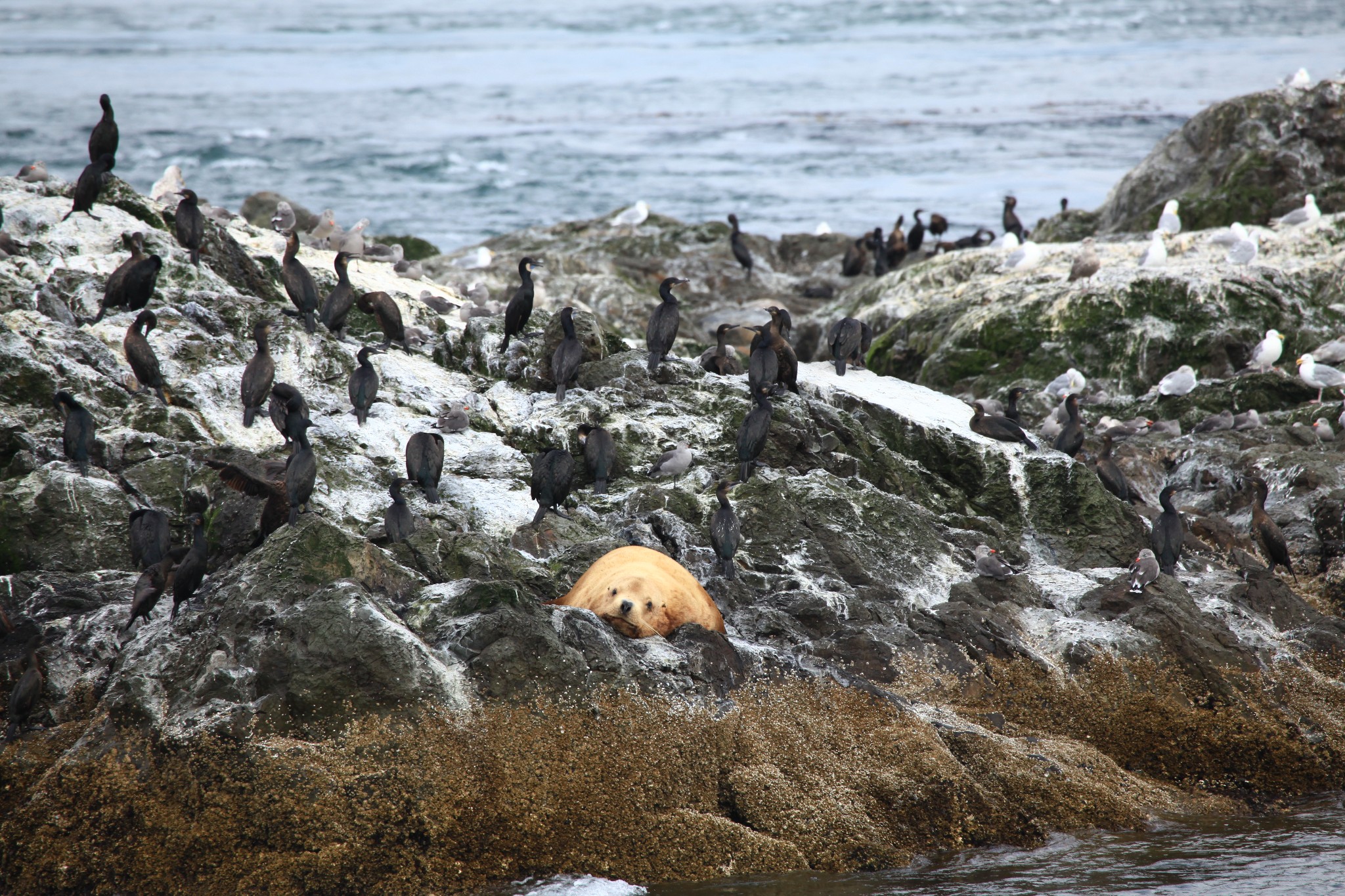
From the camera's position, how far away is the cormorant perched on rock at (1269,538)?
1055cm

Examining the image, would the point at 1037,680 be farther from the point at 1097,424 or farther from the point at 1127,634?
the point at 1097,424

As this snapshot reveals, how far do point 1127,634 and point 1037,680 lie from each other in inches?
34.2

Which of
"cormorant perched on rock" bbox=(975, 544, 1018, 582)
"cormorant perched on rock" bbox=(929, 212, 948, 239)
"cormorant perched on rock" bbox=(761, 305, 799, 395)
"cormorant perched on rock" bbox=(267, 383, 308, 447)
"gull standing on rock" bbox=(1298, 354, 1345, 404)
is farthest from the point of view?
"cormorant perched on rock" bbox=(929, 212, 948, 239)

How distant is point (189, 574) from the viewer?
7.78m

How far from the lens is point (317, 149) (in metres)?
47.3

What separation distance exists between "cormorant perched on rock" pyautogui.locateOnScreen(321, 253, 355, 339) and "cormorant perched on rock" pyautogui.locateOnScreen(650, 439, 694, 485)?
3.57m

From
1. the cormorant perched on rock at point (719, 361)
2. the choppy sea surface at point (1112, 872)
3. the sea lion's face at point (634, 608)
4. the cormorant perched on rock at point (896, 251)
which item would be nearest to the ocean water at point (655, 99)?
the cormorant perched on rock at point (896, 251)

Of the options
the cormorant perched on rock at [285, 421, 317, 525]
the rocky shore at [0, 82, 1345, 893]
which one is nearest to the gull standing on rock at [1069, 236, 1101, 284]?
the rocky shore at [0, 82, 1345, 893]

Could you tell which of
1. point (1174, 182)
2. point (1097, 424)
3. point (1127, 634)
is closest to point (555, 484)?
point (1127, 634)

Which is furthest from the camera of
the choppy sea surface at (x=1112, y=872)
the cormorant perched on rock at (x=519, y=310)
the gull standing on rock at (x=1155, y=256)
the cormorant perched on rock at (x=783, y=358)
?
the gull standing on rock at (x=1155, y=256)

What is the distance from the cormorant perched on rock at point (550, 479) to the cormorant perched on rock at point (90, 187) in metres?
5.64

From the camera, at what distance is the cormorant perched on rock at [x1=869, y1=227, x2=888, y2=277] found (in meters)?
24.3

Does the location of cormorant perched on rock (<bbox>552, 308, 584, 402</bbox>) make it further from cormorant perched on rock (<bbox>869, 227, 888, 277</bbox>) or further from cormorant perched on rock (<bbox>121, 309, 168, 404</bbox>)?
cormorant perched on rock (<bbox>869, 227, 888, 277</bbox>)

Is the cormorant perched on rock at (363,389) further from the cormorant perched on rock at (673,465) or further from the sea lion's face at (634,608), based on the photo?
the sea lion's face at (634,608)
